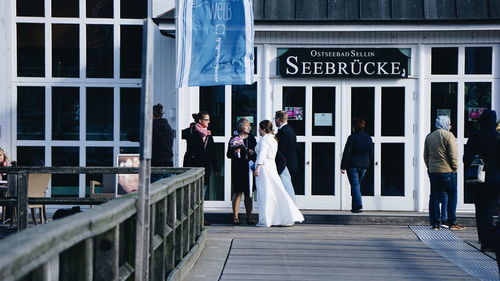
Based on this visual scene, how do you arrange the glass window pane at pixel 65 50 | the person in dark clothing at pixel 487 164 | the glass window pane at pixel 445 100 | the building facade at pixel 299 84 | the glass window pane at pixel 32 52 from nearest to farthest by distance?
the person in dark clothing at pixel 487 164
the building facade at pixel 299 84
the glass window pane at pixel 445 100
the glass window pane at pixel 32 52
the glass window pane at pixel 65 50

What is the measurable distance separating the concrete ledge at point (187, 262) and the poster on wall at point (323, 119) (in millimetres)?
4982

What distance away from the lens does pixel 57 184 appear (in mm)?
16719

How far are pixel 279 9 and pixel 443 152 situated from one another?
4.01 metres

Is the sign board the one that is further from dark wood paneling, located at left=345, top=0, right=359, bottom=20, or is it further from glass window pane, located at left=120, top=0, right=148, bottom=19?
glass window pane, located at left=120, top=0, right=148, bottom=19

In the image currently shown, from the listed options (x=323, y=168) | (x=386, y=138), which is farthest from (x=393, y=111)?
(x=323, y=168)

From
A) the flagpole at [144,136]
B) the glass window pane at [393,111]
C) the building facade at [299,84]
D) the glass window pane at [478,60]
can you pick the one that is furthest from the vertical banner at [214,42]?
the flagpole at [144,136]

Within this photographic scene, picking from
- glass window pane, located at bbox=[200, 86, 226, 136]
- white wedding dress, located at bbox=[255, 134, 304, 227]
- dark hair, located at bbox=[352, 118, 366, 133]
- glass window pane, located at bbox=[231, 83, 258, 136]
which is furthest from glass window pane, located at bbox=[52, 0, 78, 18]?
dark hair, located at bbox=[352, 118, 366, 133]

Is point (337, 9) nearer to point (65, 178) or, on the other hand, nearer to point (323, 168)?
point (323, 168)

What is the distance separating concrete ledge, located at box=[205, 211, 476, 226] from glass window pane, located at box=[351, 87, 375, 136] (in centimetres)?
170

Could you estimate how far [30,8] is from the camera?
1664 centimetres

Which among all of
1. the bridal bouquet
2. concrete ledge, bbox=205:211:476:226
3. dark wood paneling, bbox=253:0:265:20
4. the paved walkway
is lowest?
the paved walkway

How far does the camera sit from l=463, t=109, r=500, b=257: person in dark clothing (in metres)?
11.6

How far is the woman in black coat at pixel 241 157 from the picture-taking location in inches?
579

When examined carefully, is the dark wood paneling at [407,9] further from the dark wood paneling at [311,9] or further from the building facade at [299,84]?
the dark wood paneling at [311,9]
